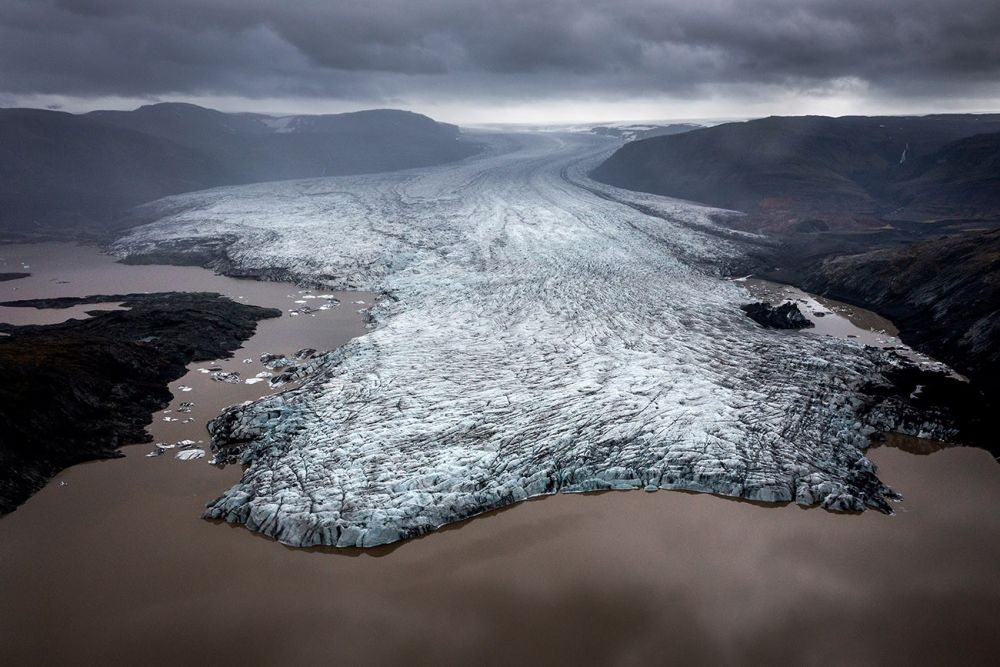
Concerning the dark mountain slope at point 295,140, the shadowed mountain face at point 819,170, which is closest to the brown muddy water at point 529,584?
the shadowed mountain face at point 819,170

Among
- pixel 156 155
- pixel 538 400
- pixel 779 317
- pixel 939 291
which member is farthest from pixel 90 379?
pixel 156 155

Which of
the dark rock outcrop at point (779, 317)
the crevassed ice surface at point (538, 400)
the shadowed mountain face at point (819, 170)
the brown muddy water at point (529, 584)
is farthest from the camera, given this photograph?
the shadowed mountain face at point (819, 170)

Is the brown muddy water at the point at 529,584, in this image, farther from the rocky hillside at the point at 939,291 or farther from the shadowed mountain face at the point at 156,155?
the shadowed mountain face at the point at 156,155

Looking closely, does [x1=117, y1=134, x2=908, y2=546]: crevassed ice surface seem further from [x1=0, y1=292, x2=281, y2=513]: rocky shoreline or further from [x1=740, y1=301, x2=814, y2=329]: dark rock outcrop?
[x1=0, y1=292, x2=281, y2=513]: rocky shoreline

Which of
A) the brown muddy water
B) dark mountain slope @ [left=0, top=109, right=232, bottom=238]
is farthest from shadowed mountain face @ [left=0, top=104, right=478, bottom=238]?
the brown muddy water

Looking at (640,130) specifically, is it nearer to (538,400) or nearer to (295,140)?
(295,140)

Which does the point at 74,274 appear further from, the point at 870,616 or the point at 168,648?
the point at 870,616
